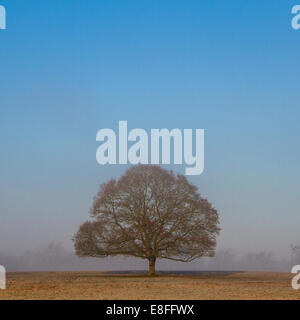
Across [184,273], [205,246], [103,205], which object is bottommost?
[184,273]

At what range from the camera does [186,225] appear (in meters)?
48.2

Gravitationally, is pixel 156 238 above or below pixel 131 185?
below

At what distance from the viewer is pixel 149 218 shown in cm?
4806

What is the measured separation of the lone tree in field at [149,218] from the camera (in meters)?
48.1

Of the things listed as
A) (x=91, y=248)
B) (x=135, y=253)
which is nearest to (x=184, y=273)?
(x=135, y=253)

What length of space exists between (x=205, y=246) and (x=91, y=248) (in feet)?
36.4

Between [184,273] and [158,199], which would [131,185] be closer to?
[158,199]

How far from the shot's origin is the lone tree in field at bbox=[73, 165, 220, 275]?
48.1m
